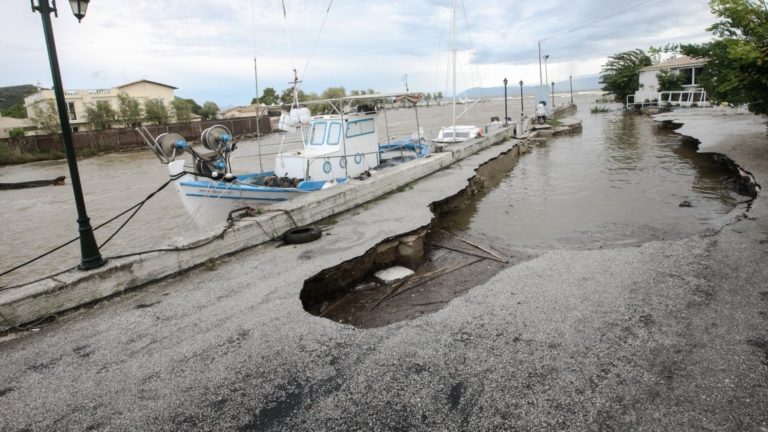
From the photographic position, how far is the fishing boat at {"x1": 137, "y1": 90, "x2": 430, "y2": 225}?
979 centimetres

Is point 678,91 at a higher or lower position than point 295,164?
higher

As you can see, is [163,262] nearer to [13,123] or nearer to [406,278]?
[406,278]

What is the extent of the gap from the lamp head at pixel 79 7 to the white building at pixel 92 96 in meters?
65.8

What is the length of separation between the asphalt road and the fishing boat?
4.70 m

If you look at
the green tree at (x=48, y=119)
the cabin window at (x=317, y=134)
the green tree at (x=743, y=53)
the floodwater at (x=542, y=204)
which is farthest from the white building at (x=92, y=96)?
the green tree at (x=743, y=53)

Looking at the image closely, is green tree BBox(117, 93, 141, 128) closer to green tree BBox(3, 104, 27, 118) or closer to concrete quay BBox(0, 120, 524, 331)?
green tree BBox(3, 104, 27, 118)

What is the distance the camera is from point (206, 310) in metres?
4.93

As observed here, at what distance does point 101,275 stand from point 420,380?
164 inches

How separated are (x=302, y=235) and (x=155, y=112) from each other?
75.2 meters

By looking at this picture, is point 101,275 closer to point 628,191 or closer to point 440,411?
point 440,411

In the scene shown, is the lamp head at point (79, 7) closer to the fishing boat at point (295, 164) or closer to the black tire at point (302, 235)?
the fishing boat at point (295, 164)

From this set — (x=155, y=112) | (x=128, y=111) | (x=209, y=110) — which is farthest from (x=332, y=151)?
(x=209, y=110)

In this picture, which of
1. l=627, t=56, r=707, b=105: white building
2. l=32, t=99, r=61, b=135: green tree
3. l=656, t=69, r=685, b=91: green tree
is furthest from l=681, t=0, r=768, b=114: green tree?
l=32, t=99, r=61, b=135: green tree

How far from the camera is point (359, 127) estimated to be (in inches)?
559
